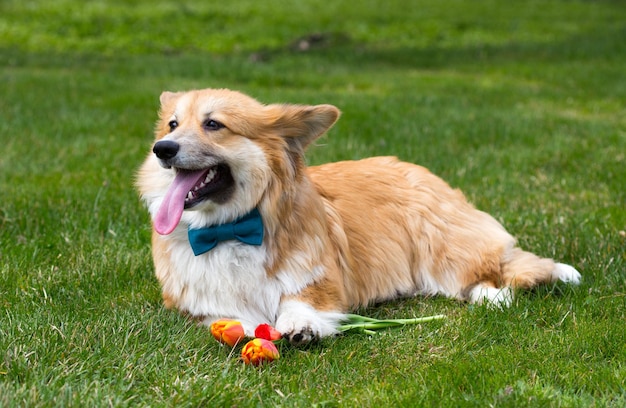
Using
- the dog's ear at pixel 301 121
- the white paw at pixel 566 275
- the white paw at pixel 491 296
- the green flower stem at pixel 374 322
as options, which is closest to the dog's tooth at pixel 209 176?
the dog's ear at pixel 301 121

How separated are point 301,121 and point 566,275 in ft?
5.61

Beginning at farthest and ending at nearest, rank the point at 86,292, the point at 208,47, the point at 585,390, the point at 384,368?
the point at 208,47, the point at 86,292, the point at 384,368, the point at 585,390

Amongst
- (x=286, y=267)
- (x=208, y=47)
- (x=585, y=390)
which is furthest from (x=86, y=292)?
(x=208, y=47)

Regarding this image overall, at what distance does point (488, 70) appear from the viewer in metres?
14.7

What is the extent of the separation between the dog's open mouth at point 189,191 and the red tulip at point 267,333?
611 mm

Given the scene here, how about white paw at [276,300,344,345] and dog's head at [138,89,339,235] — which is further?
dog's head at [138,89,339,235]

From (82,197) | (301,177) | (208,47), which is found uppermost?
(301,177)

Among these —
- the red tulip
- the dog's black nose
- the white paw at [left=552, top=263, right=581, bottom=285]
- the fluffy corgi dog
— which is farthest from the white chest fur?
the white paw at [left=552, top=263, right=581, bottom=285]

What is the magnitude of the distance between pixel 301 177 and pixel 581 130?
A: 5461mm

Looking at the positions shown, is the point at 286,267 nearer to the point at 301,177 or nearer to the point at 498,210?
the point at 301,177

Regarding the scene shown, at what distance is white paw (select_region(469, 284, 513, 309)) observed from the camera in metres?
4.04

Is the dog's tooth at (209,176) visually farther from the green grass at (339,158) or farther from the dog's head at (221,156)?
the green grass at (339,158)

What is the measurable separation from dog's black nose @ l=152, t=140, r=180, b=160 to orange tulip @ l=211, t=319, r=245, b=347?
0.79 metres

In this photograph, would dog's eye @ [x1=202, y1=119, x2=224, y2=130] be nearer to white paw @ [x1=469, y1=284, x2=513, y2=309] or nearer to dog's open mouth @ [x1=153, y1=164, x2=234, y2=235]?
dog's open mouth @ [x1=153, y1=164, x2=234, y2=235]
